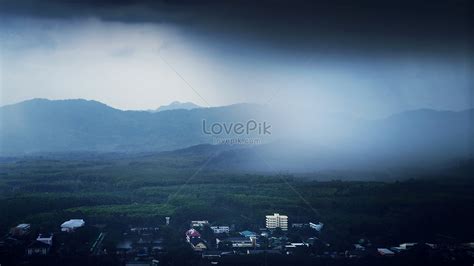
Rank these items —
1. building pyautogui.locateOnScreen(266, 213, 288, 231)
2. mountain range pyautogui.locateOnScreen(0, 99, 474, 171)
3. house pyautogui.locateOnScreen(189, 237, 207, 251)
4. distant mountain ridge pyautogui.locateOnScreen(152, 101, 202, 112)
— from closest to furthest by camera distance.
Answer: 1. house pyautogui.locateOnScreen(189, 237, 207, 251)
2. building pyautogui.locateOnScreen(266, 213, 288, 231)
3. mountain range pyautogui.locateOnScreen(0, 99, 474, 171)
4. distant mountain ridge pyautogui.locateOnScreen(152, 101, 202, 112)

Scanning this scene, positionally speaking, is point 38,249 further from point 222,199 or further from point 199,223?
point 222,199

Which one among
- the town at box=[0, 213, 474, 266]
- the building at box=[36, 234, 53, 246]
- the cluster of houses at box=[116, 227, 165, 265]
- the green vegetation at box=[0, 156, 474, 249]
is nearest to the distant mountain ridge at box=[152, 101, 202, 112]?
the green vegetation at box=[0, 156, 474, 249]

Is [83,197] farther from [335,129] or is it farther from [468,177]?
[468,177]

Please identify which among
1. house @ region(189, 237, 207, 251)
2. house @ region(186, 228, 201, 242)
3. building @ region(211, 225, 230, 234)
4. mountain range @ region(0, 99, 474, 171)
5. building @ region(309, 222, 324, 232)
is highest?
mountain range @ region(0, 99, 474, 171)

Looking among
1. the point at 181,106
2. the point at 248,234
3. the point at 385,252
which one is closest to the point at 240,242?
the point at 248,234

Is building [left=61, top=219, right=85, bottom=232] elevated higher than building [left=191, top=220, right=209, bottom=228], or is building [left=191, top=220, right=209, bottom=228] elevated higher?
building [left=191, top=220, right=209, bottom=228]

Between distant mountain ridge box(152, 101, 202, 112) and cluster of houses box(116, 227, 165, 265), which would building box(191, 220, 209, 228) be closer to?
cluster of houses box(116, 227, 165, 265)

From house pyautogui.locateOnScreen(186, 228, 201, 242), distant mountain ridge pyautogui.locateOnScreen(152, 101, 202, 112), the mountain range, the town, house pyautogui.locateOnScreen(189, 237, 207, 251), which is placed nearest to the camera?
the town
